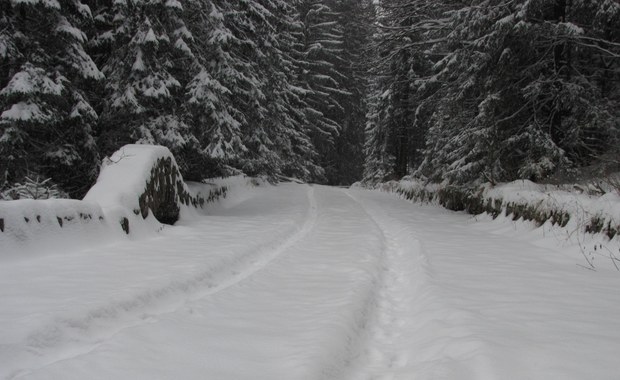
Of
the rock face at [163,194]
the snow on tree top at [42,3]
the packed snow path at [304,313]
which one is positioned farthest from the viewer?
the rock face at [163,194]

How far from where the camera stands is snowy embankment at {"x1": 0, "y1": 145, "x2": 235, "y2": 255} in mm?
6277

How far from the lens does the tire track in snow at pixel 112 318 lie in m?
3.38

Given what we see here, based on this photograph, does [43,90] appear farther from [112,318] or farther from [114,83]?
[112,318]

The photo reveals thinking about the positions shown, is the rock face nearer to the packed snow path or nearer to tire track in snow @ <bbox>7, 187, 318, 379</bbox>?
the packed snow path

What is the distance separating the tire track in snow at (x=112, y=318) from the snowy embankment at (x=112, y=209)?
2571 millimetres

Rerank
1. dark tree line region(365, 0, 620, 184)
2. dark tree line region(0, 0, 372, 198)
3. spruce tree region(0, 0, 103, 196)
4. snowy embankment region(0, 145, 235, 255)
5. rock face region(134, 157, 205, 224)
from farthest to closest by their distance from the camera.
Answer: dark tree line region(365, 0, 620, 184)
rock face region(134, 157, 205, 224)
dark tree line region(0, 0, 372, 198)
spruce tree region(0, 0, 103, 196)
snowy embankment region(0, 145, 235, 255)

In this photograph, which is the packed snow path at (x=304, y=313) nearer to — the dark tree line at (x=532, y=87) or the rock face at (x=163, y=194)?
the rock face at (x=163, y=194)

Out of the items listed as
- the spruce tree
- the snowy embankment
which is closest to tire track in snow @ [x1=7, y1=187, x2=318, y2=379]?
the snowy embankment

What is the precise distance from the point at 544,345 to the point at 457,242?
5.22 metres

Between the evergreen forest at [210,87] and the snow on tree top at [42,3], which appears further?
the evergreen forest at [210,87]

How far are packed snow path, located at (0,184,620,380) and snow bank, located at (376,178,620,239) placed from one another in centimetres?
83

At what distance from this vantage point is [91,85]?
36.8 ft

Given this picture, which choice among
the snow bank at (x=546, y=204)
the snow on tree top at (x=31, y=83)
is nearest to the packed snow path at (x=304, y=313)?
the snow bank at (x=546, y=204)

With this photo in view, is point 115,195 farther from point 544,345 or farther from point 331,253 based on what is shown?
point 544,345
